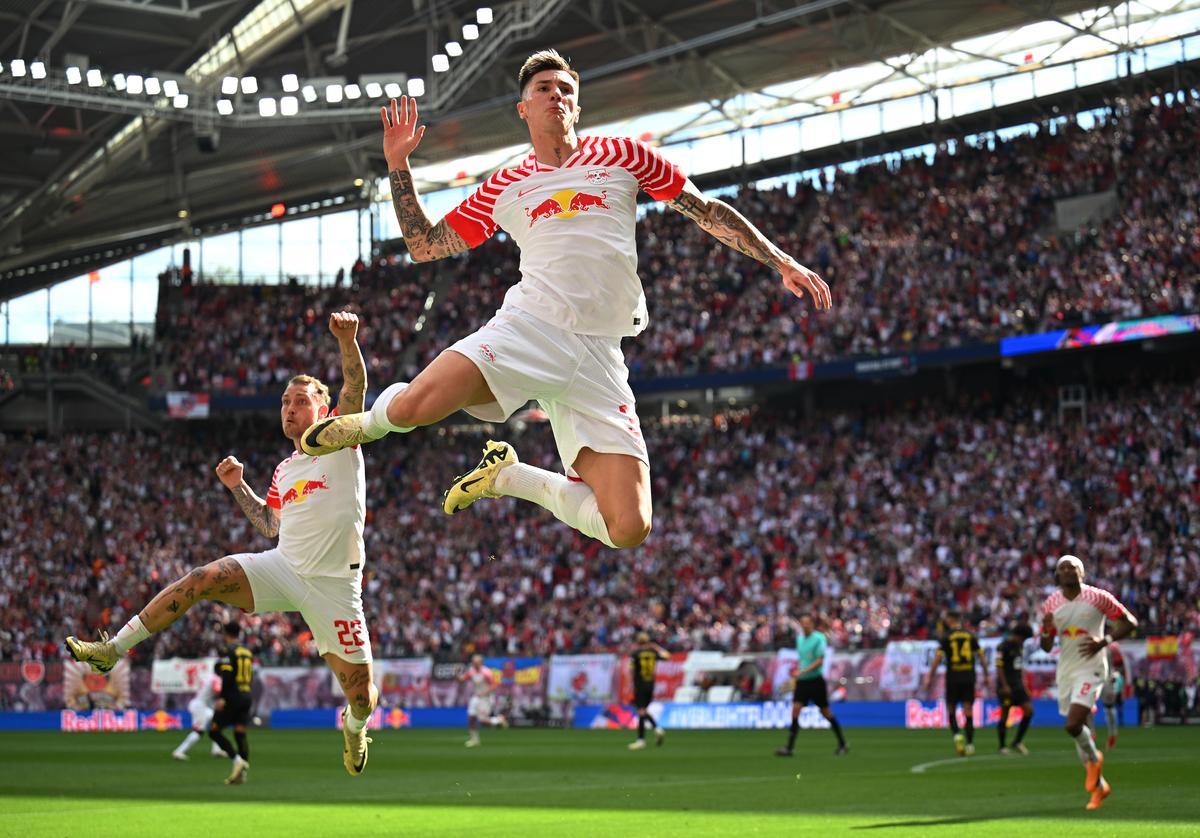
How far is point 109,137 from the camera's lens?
5084 cm

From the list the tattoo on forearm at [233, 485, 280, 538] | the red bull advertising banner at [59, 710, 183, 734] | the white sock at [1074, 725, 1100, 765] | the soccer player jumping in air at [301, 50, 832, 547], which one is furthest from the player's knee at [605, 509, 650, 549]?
the red bull advertising banner at [59, 710, 183, 734]

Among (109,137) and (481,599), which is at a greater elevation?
(109,137)

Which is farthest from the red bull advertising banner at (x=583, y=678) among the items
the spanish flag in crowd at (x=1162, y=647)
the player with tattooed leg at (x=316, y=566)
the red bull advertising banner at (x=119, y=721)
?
the player with tattooed leg at (x=316, y=566)

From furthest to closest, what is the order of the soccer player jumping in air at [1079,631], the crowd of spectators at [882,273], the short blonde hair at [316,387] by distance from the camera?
the crowd of spectators at [882,273] → the soccer player jumping in air at [1079,631] → the short blonde hair at [316,387]

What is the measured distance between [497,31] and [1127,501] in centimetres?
2156

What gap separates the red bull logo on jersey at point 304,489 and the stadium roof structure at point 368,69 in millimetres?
30339

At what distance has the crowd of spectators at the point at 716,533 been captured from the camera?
38344 millimetres

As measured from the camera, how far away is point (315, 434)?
8.90 metres

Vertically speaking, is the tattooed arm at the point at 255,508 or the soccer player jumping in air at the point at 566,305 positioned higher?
the soccer player jumping in air at the point at 566,305

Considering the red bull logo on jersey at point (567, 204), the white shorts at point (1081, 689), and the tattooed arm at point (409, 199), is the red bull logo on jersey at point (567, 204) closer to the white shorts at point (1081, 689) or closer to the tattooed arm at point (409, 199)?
the tattooed arm at point (409, 199)

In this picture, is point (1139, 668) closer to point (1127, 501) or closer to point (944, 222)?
point (1127, 501)

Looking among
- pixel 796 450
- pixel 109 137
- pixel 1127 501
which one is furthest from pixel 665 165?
pixel 109 137

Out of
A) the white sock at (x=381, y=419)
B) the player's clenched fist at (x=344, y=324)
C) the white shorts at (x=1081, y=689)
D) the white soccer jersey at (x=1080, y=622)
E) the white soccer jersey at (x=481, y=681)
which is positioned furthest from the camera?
the white soccer jersey at (x=481, y=681)

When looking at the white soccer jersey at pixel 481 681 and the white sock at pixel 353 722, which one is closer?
the white sock at pixel 353 722
